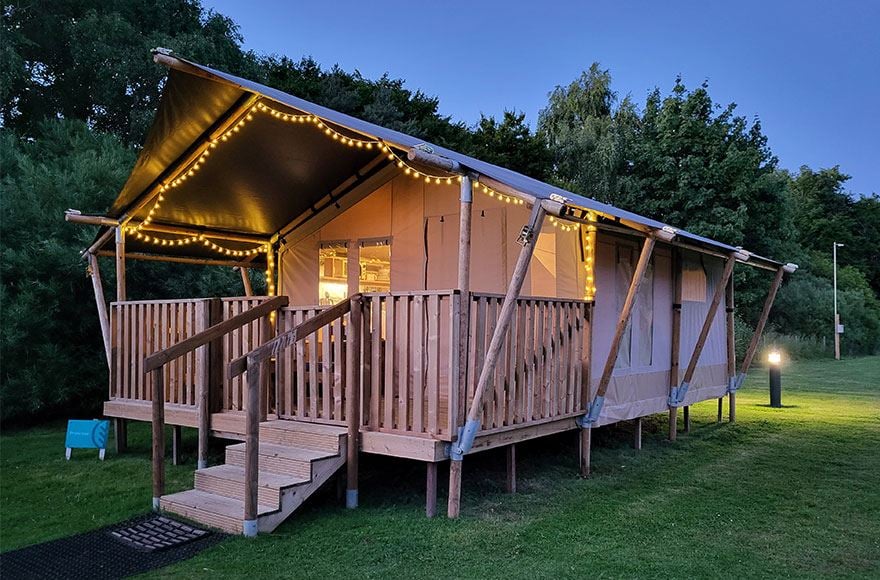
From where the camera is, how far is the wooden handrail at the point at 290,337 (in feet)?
14.3

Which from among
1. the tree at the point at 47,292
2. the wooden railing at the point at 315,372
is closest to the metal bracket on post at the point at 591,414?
the wooden railing at the point at 315,372

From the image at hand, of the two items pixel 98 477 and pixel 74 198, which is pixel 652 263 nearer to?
pixel 98 477

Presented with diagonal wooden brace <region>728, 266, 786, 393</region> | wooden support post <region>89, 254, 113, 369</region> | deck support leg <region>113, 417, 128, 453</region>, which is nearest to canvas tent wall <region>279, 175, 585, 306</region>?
wooden support post <region>89, 254, 113, 369</region>

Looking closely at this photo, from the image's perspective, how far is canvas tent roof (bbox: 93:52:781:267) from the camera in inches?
212

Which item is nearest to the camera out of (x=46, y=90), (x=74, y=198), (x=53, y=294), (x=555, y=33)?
(x=53, y=294)

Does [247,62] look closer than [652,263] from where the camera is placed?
No

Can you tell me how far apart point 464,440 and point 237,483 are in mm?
1687

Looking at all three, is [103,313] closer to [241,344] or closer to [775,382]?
[241,344]

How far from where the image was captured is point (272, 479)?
4.73 meters

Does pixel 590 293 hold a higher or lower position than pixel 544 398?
higher

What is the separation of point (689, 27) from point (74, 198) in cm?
6785

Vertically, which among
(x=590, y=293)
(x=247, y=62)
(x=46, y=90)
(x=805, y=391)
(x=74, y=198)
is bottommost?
(x=805, y=391)

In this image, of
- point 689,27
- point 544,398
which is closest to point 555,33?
point 689,27

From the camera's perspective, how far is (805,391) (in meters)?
14.9
